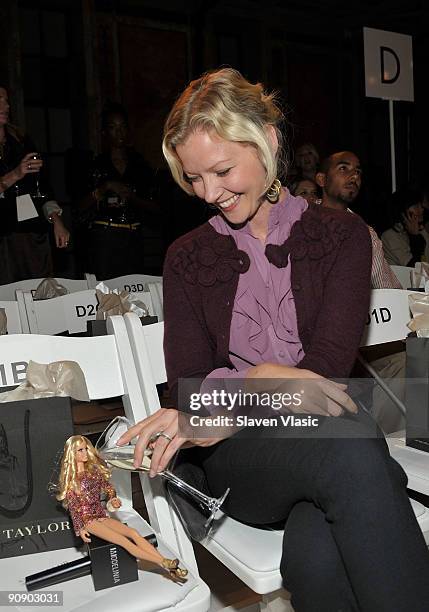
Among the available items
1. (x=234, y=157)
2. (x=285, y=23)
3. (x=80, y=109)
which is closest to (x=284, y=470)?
(x=234, y=157)

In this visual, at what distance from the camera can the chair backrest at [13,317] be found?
2176 mm

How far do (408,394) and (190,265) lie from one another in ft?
1.74

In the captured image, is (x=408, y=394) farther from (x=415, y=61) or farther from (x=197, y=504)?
(x=415, y=61)

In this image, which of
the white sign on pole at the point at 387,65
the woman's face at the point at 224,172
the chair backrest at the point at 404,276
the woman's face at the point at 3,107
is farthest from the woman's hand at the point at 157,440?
the white sign on pole at the point at 387,65

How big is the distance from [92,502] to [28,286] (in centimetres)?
188

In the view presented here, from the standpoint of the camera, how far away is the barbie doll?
965 mm

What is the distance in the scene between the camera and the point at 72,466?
1013 millimetres

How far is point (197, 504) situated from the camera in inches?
47.6

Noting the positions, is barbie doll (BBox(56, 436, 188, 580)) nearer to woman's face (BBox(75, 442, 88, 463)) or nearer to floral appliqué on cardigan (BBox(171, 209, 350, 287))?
woman's face (BBox(75, 442, 88, 463))

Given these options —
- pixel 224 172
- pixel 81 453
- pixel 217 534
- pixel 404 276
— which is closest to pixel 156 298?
pixel 404 276

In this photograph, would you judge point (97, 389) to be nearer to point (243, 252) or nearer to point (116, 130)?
point (243, 252)

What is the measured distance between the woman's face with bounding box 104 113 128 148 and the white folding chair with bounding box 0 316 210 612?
250 cm

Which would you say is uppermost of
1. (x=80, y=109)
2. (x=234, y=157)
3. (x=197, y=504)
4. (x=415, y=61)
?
(x=415, y=61)

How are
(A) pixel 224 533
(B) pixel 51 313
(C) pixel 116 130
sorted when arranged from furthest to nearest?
(C) pixel 116 130 < (B) pixel 51 313 < (A) pixel 224 533
